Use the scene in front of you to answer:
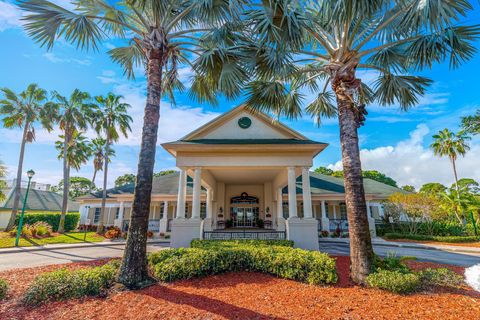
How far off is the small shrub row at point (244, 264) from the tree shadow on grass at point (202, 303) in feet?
2.29

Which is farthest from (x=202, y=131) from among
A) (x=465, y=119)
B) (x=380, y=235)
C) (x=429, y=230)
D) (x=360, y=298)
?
(x=429, y=230)

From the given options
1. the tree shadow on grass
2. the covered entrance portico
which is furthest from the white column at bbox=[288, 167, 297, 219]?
the tree shadow on grass

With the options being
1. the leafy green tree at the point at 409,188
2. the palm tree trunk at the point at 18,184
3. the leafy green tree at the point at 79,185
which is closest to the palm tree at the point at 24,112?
the palm tree trunk at the point at 18,184

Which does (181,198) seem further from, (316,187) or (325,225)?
(316,187)

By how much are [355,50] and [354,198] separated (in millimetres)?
4516

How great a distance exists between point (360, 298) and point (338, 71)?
20.2 feet

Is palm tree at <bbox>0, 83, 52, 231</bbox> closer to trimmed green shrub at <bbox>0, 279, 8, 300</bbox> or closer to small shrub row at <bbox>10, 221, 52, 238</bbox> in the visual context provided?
small shrub row at <bbox>10, 221, 52, 238</bbox>

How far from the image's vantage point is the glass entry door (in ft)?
63.5

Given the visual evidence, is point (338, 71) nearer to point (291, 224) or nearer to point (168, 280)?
point (291, 224)

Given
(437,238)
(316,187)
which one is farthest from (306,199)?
(437,238)

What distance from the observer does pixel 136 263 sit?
5.79 m

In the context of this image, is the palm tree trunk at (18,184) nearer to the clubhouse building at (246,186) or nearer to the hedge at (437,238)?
the clubhouse building at (246,186)

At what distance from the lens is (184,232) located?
1095 centimetres

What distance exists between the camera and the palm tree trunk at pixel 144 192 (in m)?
5.73
